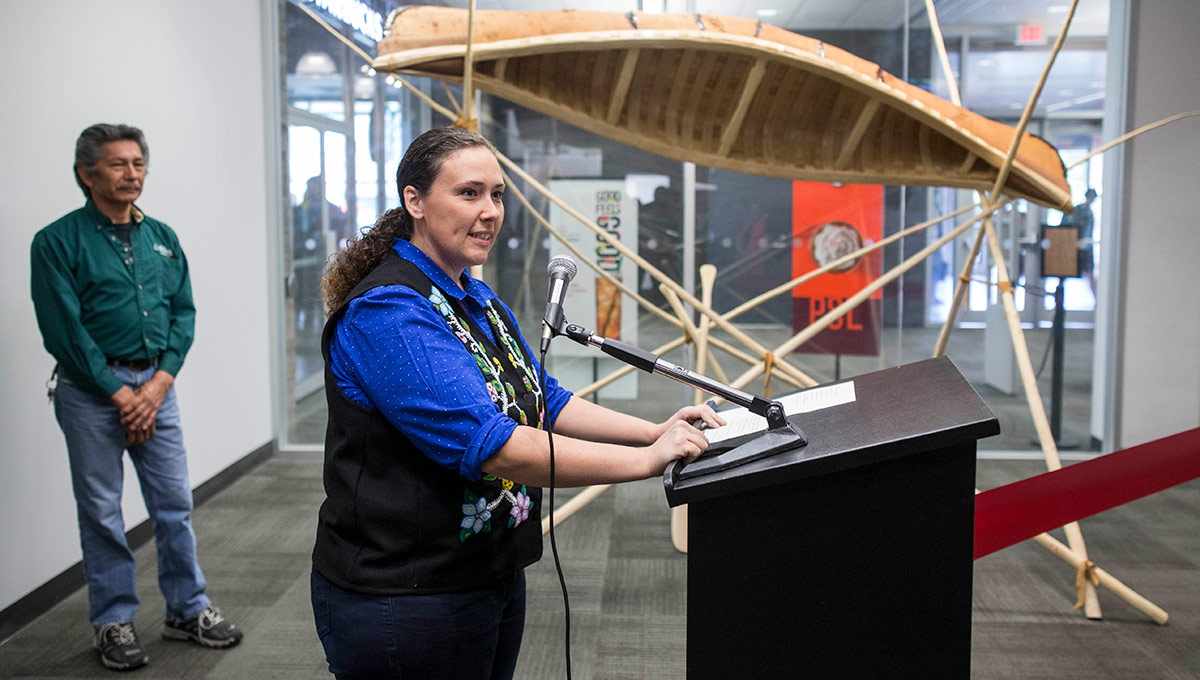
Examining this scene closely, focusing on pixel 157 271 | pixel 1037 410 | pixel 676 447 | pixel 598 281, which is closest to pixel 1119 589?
pixel 1037 410

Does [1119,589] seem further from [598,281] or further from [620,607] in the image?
[598,281]

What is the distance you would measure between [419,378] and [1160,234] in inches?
167

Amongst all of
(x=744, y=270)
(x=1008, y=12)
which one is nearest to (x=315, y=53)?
(x=744, y=270)

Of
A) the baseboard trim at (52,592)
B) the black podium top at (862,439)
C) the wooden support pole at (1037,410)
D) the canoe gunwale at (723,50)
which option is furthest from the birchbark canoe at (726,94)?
the baseboard trim at (52,592)

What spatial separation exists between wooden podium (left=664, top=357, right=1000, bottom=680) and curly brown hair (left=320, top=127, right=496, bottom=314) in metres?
0.56

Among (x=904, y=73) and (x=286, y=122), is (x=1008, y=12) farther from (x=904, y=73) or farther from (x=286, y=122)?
(x=286, y=122)

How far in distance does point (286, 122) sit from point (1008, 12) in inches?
135

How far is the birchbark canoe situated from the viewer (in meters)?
2.44

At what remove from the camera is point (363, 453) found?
1.19 metres

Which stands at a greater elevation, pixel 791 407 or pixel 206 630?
pixel 791 407

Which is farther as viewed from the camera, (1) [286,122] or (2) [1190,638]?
(1) [286,122]

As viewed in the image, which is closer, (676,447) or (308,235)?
(676,447)

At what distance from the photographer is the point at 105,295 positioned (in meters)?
2.43

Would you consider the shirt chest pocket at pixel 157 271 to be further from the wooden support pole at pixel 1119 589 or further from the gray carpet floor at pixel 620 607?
the wooden support pole at pixel 1119 589
